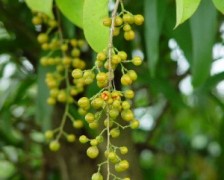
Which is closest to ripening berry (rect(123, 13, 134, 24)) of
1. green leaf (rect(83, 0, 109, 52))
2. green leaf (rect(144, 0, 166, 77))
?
green leaf (rect(83, 0, 109, 52))

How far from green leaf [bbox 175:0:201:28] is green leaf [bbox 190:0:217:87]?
183 millimetres

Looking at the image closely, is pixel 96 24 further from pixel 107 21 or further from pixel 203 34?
pixel 203 34

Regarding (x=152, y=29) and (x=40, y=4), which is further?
(x=152, y=29)

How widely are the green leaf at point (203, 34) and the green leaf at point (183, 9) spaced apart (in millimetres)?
183

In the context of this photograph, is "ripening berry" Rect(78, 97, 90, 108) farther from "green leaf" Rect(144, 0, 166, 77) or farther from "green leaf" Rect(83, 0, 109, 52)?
"green leaf" Rect(144, 0, 166, 77)

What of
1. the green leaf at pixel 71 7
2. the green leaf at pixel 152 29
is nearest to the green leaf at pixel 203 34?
the green leaf at pixel 152 29

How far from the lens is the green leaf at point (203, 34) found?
715 mm

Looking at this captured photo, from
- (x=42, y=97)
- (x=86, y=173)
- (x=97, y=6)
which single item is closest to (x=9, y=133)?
(x=86, y=173)

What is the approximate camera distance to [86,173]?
113 cm

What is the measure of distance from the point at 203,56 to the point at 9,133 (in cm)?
64

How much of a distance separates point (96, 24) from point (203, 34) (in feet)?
0.63

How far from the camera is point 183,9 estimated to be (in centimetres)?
52

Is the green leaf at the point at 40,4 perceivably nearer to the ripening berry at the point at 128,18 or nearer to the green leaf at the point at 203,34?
the ripening berry at the point at 128,18

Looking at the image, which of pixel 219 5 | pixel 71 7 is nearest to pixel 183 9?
pixel 219 5
